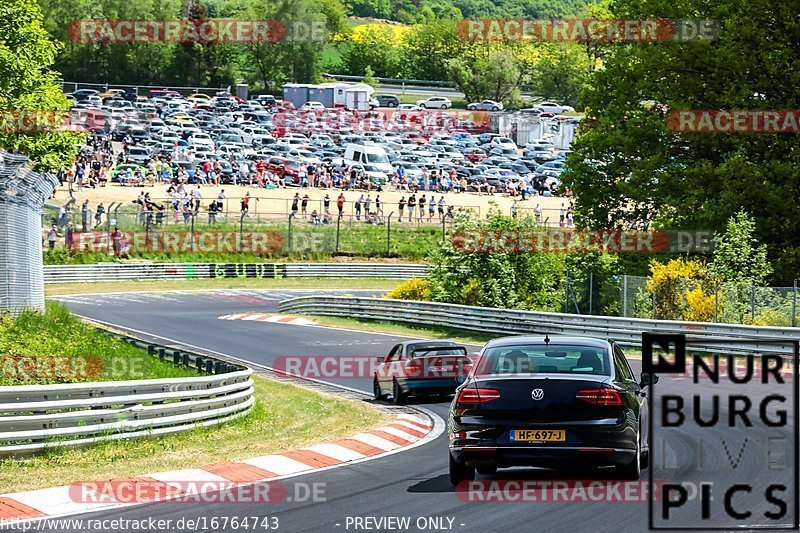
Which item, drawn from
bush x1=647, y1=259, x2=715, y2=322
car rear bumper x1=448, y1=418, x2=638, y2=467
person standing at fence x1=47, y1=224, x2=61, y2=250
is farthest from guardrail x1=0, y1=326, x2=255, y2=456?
person standing at fence x1=47, y1=224, x2=61, y2=250

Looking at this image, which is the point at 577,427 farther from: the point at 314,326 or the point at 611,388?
the point at 314,326

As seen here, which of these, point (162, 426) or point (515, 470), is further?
point (162, 426)

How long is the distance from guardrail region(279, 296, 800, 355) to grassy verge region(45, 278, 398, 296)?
12.4 meters

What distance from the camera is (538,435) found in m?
11.0

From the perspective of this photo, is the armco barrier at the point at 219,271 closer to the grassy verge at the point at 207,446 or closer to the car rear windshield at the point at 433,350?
the car rear windshield at the point at 433,350

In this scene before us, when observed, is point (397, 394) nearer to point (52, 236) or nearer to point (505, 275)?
point (505, 275)

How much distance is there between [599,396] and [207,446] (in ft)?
21.0

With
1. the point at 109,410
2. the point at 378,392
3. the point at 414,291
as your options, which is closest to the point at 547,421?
the point at 109,410

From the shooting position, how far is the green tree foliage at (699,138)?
1346 inches

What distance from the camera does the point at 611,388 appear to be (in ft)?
36.6

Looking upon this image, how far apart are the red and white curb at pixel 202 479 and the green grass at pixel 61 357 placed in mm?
5008

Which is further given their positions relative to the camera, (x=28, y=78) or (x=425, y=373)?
(x=28, y=78)

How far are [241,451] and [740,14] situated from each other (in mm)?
24769

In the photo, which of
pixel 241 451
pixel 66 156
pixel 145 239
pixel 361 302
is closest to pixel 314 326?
pixel 361 302
